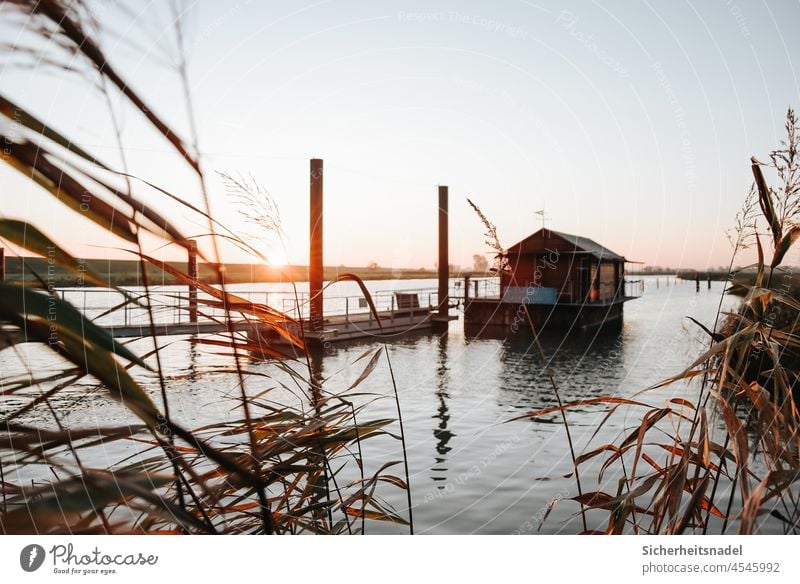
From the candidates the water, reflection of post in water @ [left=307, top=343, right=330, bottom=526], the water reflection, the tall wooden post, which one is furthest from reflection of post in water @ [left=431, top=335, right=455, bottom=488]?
reflection of post in water @ [left=307, top=343, right=330, bottom=526]

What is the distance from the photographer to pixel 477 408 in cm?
873

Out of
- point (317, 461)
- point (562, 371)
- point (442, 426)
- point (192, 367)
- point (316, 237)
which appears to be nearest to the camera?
point (317, 461)

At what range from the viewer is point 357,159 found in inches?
74.6

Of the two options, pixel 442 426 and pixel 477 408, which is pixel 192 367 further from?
pixel 477 408

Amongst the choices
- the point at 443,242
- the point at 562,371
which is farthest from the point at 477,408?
the point at 443,242

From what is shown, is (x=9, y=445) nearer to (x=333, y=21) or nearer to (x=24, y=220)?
(x=24, y=220)

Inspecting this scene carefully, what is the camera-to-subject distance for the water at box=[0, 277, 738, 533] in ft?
13.4

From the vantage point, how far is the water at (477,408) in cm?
409

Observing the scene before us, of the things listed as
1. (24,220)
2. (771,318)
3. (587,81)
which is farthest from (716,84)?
(24,220)

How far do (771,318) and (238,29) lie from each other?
4.94 ft

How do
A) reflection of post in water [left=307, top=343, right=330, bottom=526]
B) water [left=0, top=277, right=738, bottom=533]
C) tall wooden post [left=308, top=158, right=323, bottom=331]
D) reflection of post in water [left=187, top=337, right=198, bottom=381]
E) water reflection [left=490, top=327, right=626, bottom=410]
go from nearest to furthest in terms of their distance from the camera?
reflection of post in water [left=307, top=343, right=330, bottom=526]
reflection of post in water [left=187, top=337, right=198, bottom=381]
water [left=0, top=277, right=738, bottom=533]
tall wooden post [left=308, top=158, right=323, bottom=331]
water reflection [left=490, top=327, right=626, bottom=410]

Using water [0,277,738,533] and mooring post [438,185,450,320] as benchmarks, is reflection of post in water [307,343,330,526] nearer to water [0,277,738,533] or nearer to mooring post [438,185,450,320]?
water [0,277,738,533]

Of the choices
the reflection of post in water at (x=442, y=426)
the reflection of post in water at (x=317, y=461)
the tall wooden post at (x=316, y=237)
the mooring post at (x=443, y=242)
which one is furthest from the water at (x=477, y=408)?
the mooring post at (x=443, y=242)

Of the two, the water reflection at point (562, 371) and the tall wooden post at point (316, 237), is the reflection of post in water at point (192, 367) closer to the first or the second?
the tall wooden post at point (316, 237)
